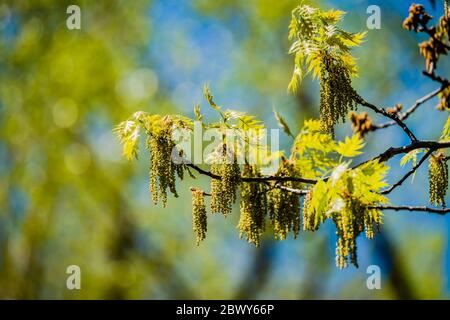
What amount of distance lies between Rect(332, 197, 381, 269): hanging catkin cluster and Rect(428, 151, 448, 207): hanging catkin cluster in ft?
2.65

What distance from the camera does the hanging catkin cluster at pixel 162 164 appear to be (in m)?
3.96

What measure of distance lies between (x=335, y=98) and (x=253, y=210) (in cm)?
99

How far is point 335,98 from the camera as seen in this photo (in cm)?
397

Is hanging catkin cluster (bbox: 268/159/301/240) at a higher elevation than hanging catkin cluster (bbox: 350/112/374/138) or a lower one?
lower

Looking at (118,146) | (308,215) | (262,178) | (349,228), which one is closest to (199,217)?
(262,178)

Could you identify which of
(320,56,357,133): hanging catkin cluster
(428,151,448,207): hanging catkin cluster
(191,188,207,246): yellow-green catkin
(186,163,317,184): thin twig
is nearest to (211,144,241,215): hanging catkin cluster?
(186,163,317,184): thin twig

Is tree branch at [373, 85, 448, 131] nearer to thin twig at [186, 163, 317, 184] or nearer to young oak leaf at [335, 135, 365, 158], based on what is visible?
young oak leaf at [335, 135, 365, 158]

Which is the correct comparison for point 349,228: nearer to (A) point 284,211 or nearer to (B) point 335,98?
(A) point 284,211

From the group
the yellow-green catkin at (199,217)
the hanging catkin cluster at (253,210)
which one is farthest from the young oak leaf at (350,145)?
the yellow-green catkin at (199,217)

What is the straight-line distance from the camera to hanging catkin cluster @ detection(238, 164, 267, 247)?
12.9 feet

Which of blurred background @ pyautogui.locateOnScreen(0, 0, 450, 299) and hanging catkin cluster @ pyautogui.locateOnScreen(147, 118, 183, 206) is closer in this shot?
hanging catkin cluster @ pyautogui.locateOnScreen(147, 118, 183, 206)

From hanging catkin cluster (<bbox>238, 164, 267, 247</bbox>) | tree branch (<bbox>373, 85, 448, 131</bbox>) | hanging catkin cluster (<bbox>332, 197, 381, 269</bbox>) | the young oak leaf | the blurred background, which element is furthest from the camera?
the blurred background
